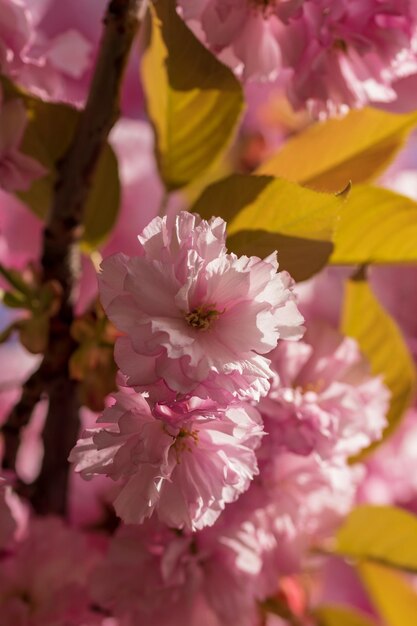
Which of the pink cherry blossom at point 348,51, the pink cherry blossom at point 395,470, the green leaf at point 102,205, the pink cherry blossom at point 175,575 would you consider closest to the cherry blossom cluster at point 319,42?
the pink cherry blossom at point 348,51

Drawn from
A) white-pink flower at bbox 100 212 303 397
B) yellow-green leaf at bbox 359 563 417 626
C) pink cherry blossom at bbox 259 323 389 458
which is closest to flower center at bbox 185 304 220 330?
white-pink flower at bbox 100 212 303 397

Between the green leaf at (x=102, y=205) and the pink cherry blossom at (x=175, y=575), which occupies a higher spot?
the green leaf at (x=102, y=205)

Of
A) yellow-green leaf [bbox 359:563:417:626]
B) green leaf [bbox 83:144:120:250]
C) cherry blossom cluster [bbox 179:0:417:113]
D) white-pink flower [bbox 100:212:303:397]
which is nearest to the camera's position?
white-pink flower [bbox 100:212:303:397]

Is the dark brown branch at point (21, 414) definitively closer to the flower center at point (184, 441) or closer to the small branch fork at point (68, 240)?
the small branch fork at point (68, 240)

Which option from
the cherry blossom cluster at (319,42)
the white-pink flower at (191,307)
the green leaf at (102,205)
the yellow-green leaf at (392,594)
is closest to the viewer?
the white-pink flower at (191,307)

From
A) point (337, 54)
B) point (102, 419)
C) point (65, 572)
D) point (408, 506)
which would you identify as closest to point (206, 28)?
point (337, 54)

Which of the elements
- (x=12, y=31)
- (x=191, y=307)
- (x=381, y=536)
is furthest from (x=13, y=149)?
(x=381, y=536)

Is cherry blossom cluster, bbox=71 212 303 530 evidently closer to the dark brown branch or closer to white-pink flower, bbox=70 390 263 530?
white-pink flower, bbox=70 390 263 530

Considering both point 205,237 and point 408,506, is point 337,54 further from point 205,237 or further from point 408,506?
point 408,506
